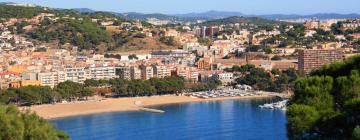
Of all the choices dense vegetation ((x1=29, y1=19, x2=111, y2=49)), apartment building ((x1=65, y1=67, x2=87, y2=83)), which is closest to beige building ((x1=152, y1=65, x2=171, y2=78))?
apartment building ((x1=65, y1=67, x2=87, y2=83))

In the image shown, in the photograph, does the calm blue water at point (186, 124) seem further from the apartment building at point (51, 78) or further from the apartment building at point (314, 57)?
the apartment building at point (314, 57)

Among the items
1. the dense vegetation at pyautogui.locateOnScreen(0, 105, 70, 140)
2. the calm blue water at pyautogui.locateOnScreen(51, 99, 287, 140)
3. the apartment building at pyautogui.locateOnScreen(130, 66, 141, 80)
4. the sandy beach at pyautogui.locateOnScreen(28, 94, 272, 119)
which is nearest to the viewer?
the dense vegetation at pyautogui.locateOnScreen(0, 105, 70, 140)

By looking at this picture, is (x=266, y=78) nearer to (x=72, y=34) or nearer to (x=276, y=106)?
(x=276, y=106)

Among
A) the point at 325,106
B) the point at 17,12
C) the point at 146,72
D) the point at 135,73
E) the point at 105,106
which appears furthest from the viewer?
the point at 17,12

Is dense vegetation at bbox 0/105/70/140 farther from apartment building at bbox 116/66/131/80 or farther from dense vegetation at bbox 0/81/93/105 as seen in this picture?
apartment building at bbox 116/66/131/80

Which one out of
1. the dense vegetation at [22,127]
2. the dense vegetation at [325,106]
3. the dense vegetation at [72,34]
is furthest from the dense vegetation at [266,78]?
the dense vegetation at [22,127]

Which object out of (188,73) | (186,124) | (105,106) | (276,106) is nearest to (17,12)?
(188,73)

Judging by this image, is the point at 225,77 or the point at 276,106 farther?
the point at 225,77
